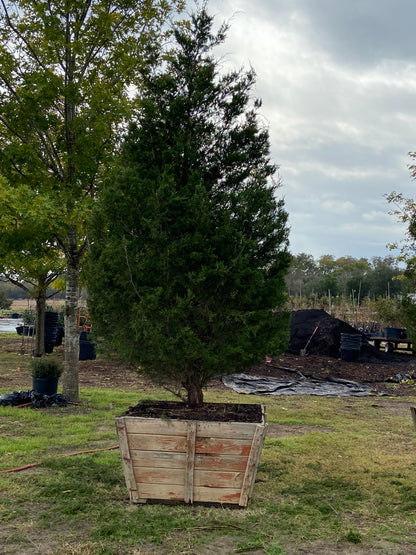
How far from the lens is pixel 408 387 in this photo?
13172 millimetres

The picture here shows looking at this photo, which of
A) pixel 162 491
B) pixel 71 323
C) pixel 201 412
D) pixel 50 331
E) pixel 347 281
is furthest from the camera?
pixel 347 281

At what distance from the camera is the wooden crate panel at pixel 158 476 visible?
3.96 m

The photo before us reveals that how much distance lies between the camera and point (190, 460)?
3906mm

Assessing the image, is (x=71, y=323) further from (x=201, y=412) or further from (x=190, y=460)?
(x=190, y=460)

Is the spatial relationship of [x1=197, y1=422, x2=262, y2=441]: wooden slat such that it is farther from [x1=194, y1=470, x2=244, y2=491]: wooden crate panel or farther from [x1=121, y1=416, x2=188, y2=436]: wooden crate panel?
[x1=194, y1=470, x2=244, y2=491]: wooden crate panel

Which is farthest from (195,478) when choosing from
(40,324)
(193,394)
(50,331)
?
(50,331)

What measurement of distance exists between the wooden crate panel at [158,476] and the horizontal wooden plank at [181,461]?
4 centimetres

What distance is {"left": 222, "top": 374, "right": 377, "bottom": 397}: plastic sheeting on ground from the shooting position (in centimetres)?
1175

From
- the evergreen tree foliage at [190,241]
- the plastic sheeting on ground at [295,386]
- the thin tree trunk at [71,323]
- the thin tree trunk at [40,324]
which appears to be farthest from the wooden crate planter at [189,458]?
the thin tree trunk at [40,324]

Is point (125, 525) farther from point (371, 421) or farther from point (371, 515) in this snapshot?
point (371, 421)

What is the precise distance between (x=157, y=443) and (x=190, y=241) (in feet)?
5.61

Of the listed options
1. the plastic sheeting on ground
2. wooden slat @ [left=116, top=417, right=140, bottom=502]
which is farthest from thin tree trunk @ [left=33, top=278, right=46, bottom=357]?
wooden slat @ [left=116, top=417, right=140, bottom=502]

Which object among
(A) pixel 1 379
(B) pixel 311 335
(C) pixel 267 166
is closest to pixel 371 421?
(C) pixel 267 166

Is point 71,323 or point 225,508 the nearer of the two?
point 225,508
